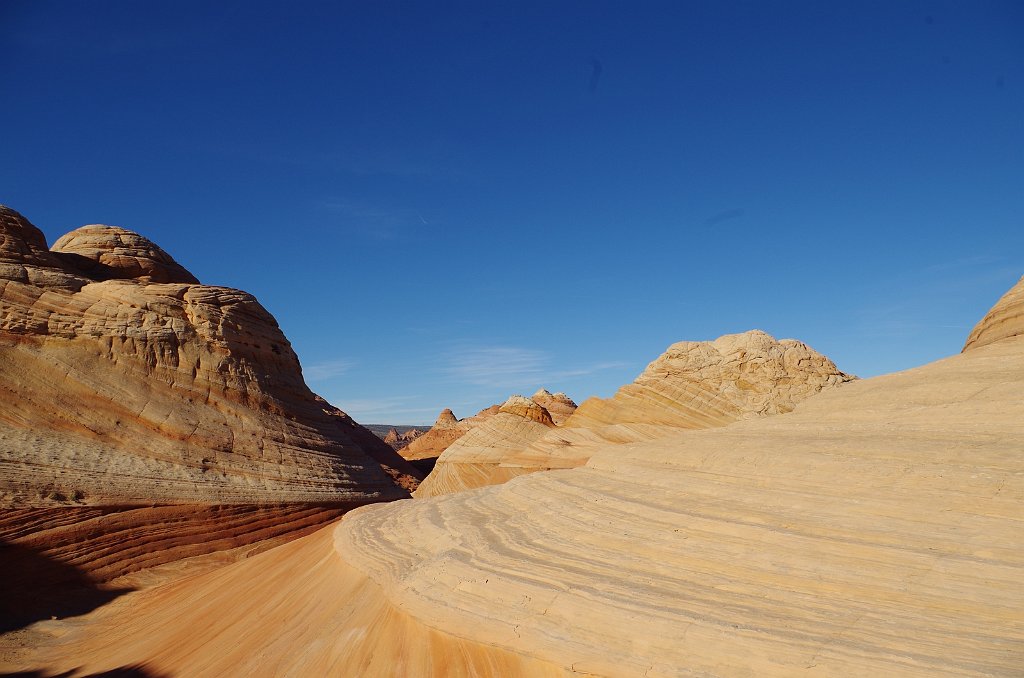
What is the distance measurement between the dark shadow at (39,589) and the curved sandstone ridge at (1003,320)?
1642 cm

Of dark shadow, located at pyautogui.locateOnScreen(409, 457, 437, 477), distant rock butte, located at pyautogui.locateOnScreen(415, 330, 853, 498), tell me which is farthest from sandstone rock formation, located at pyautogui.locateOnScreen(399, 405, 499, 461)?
distant rock butte, located at pyautogui.locateOnScreen(415, 330, 853, 498)

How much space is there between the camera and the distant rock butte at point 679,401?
57.4 ft

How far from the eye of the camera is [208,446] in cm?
1348

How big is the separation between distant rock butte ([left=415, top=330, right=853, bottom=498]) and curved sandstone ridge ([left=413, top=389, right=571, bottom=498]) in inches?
2.0

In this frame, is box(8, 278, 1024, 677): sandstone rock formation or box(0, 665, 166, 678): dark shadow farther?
box(0, 665, 166, 678): dark shadow

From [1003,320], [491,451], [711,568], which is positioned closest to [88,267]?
[491,451]

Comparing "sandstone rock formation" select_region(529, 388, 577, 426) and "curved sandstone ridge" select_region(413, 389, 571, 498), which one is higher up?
"sandstone rock formation" select_region(529, 388, 577, 426)

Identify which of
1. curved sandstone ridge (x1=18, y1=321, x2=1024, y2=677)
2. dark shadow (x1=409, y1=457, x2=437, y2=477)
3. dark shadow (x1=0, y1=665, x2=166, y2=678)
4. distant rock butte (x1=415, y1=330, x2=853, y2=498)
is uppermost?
distant rock butte (x1=415, y1=330, x2=853, y2=498)

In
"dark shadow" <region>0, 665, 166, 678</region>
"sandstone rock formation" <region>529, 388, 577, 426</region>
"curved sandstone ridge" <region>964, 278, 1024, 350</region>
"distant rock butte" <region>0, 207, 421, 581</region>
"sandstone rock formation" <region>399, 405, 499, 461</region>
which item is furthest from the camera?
"sandstone rock formation" <region>399, 405, 499, 461</region>

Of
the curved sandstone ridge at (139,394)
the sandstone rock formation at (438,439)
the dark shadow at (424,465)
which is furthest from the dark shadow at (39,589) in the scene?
the sandstone rock formation at (438,439)

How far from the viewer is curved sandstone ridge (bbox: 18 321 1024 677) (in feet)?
12.5

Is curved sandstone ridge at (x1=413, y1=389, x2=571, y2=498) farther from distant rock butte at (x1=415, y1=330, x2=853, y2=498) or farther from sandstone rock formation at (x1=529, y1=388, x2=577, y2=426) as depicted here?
sandstone rock formation at (x1=529, y1=388, x2=577, y2=426)

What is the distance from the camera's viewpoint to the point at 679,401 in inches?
746

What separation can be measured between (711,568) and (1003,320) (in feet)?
34.8
